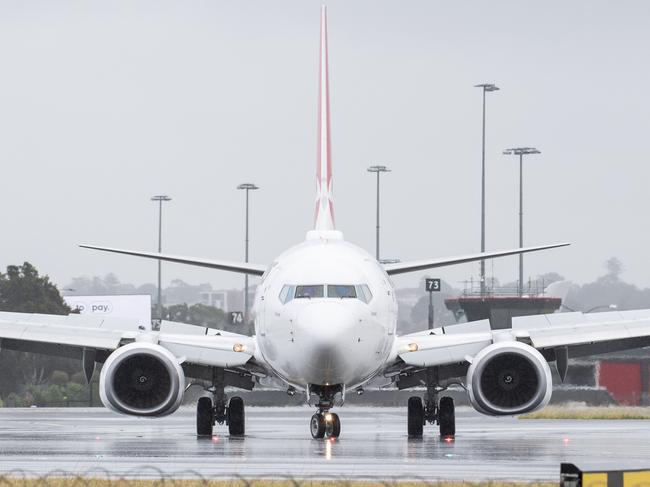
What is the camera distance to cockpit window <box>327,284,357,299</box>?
30594 mm

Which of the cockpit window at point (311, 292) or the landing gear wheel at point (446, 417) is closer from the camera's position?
the cockpit window at point (311, 292)

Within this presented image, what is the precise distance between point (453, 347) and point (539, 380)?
2677mm

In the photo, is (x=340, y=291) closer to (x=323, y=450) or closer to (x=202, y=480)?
(x=323, y=450)

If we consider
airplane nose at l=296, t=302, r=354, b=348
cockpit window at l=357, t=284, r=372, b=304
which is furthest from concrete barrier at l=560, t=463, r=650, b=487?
cockpit window at l=357, t=284, r=372, b=304

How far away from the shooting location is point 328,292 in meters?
30.6

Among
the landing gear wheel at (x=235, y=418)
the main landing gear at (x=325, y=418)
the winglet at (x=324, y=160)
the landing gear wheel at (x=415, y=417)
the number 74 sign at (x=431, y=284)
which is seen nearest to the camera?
the main landing gear at (x=325, y=418)

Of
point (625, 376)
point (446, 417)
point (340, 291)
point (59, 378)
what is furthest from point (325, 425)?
point (59, 378)

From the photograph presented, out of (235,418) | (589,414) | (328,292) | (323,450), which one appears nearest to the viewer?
(328,292)

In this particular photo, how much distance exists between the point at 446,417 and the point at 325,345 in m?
7.92

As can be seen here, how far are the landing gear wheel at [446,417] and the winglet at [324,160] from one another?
503cm

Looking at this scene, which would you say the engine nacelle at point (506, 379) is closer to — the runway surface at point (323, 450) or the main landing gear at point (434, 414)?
the runway surface at point (323, 450)

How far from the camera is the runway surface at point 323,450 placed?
24652 millimetres

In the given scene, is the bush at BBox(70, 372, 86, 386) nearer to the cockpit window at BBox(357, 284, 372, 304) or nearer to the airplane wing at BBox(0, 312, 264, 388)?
the airplane wing at BBox(0, 312, 264, 388)

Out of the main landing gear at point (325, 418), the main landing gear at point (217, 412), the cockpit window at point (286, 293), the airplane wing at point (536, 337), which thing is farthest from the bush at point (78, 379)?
the cockpit window at point (286, 293)
